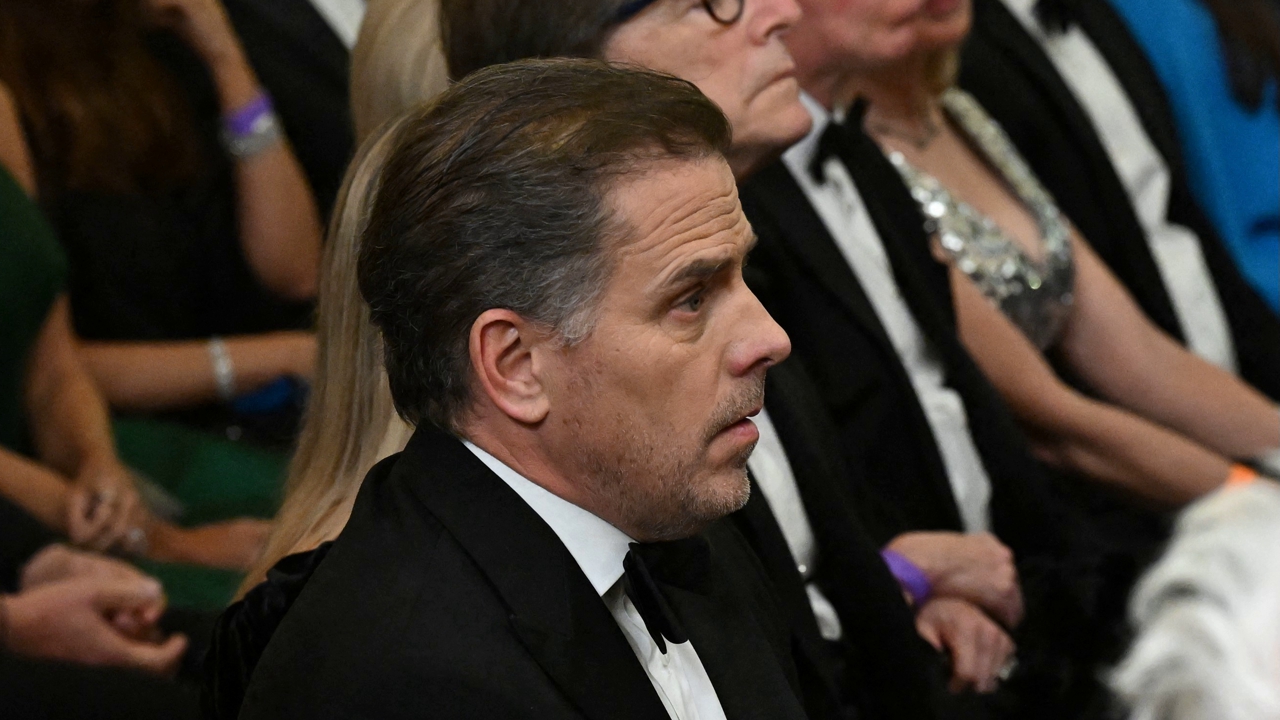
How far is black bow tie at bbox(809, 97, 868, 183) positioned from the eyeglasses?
1.65 ft

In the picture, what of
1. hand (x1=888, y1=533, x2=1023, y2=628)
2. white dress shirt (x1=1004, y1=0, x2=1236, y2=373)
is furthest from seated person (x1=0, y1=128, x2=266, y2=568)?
white dress shirt (x1=1004, y1=0, x2=1236, y2=373)

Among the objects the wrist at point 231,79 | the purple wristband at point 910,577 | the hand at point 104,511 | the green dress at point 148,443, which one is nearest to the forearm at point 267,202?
the wrist at point 231,79

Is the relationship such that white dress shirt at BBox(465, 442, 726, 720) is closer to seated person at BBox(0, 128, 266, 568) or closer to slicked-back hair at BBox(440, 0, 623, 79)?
slicked-back hair at BBox(440, 0, 623, 79)

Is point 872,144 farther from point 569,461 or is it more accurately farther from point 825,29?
point 569,461

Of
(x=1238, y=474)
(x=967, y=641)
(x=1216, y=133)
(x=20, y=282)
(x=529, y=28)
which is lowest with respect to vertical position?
(x=1238, y=474)

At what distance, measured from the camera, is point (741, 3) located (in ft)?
5.18

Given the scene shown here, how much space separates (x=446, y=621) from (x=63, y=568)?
92 centimetres

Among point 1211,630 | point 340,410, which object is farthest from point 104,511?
point 1211,630

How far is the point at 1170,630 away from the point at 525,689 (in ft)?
1.36

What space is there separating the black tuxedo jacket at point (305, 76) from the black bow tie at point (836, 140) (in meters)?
1.01

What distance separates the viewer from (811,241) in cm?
195

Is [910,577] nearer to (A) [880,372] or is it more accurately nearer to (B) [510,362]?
(A) [880,372]

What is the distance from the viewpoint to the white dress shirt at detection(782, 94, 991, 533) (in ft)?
6.68

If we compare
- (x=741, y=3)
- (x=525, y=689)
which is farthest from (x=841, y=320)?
(x=525, y=689)
